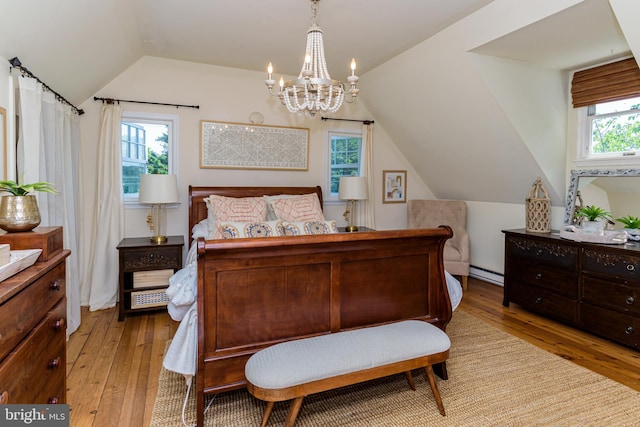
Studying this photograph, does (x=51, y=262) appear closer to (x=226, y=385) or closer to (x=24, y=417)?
(x=24, y=417)

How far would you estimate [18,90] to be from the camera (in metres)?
2.28

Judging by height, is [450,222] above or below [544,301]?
above

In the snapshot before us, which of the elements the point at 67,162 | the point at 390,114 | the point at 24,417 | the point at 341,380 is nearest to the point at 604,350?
the point at 341,380

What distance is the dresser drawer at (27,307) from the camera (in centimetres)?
114

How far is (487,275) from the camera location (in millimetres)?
4766

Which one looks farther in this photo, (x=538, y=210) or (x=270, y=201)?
(x=270, y=201)

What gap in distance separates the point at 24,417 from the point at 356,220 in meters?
4.04

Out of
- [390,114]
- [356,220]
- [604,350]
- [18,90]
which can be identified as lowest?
[604,350]

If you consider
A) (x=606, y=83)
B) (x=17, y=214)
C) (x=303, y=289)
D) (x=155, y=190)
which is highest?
(x=606, y=83)

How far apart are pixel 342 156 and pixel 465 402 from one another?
344cm

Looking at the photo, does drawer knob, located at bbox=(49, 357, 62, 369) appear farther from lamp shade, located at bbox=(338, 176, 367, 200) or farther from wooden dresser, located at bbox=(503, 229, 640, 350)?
wooden dresser, located at bbox=(503, 229, 640, 350)

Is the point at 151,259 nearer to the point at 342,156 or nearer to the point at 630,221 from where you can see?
the point at 342,156

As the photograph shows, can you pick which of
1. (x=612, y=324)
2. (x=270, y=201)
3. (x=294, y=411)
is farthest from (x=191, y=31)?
(x=612, y=324)

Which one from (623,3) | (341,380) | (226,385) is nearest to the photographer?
(341,380)
